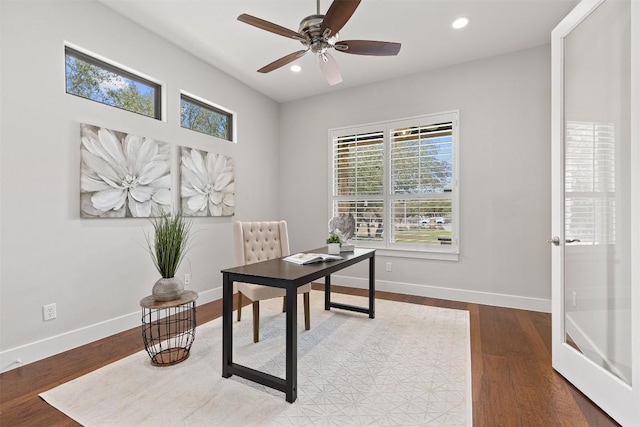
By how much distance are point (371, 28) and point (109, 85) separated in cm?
→ 251

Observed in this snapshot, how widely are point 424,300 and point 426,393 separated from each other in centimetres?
202

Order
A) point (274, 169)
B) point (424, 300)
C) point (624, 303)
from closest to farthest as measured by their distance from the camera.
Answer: point (624, 303), point (424, 300), point (274, 169)

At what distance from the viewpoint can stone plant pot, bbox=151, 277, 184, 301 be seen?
7.47 feet

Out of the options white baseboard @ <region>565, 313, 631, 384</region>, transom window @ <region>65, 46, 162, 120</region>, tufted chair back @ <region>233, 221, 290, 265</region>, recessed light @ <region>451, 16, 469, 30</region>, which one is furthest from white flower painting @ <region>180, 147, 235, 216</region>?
white baseboard @ <region>565, 313, 631, 384</region>

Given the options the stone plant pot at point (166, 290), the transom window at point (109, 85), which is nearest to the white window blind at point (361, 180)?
the transom window at point (109, 85)

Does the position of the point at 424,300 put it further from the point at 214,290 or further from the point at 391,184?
the point at 214,290

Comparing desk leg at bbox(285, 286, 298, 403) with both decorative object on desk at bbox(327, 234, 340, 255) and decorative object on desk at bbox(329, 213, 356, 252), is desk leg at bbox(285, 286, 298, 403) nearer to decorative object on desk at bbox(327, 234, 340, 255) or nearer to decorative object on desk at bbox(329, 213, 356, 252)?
decorative object on desk at bbox(327, 234, 340, 255)

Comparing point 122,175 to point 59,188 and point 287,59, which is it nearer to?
point 59,188

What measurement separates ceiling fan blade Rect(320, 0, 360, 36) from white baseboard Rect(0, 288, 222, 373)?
2.97 m

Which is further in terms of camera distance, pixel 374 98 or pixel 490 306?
pixel 374 98

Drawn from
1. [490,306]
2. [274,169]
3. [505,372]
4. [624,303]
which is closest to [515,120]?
[490,306]

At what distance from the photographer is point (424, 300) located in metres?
3.76

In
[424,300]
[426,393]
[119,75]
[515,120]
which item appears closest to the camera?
[426,393]

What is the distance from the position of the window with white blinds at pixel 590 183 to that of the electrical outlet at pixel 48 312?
12.4ft
